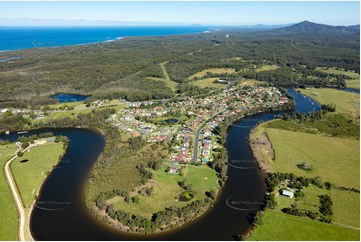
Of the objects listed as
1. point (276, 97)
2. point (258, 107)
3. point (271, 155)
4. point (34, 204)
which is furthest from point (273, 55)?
point (34, 204)

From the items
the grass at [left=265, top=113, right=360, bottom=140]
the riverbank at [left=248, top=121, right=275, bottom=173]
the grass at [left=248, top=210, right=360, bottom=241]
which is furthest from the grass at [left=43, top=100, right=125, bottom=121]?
the grass at [left=248, top=210, right=360, bottom=241]

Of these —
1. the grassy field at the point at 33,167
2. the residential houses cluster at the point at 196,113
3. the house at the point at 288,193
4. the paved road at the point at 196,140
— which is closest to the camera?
the house at the point at 288,193

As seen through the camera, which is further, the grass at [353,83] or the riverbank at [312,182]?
the grass at [353,83]

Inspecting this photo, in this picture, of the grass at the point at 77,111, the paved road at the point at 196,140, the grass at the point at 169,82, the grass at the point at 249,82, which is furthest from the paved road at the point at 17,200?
the grass at the point at 249,82

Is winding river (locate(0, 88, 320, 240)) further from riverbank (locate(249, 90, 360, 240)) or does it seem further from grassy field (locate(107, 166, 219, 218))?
riverbank (locate(249, 90, 360, 240))

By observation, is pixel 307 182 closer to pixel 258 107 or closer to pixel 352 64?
pixel 258 107

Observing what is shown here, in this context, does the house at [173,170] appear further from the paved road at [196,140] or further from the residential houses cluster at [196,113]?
the paved road at [196,140]

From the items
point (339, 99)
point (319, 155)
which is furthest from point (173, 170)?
point (339, 99)
